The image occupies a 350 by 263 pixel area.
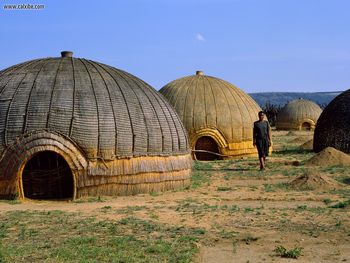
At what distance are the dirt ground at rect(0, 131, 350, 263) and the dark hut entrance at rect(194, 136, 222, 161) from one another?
6.25m

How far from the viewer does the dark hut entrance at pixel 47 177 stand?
520 inches

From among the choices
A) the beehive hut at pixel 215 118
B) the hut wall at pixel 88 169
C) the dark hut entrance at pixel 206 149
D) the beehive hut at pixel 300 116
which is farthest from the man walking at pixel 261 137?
the beehive hut at pixel 300 116

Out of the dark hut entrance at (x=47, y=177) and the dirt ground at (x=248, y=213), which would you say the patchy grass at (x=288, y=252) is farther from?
the dark hut entrance at (x=47, y=177)

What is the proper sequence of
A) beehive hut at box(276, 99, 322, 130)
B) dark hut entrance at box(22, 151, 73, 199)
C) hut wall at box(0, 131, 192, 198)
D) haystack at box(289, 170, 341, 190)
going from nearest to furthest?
hut wall at box(0, 131, 192, 198) < dark hut entrance at box(22, 151, 73, 199) < haystack at box(289, 170, 341, 190) < beehive hut at box(276, 99, 322, 130)

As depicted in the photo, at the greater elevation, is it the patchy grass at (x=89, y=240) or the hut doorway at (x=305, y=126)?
the hut doorway at (x=305, y=126)

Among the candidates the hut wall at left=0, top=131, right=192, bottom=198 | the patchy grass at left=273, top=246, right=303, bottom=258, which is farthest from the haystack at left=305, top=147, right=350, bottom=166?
the patchy grass at left=273, top=246, right=303, bottom=258

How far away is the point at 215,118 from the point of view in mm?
23109

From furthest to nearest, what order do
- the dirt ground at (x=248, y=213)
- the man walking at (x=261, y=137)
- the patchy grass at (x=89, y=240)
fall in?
the man walking at (x=261, y=137), the dirt ground at (x=248, y=213), the patchy grass at (x=89, y=240)

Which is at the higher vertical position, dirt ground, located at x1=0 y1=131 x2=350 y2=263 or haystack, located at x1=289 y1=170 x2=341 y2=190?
haystack, located at x1=289 y1=170 x2=341 y2=190

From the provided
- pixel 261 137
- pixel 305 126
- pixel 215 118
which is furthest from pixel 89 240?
pixel 305 126

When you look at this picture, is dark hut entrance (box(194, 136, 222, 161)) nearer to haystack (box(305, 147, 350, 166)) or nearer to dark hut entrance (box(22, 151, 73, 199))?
haystack (box(305, 147, 350, 166))

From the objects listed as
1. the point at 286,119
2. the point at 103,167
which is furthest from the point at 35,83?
the point at 286,119

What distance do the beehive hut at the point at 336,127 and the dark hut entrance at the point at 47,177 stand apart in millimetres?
14511

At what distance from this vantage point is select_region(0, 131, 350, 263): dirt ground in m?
8.19
